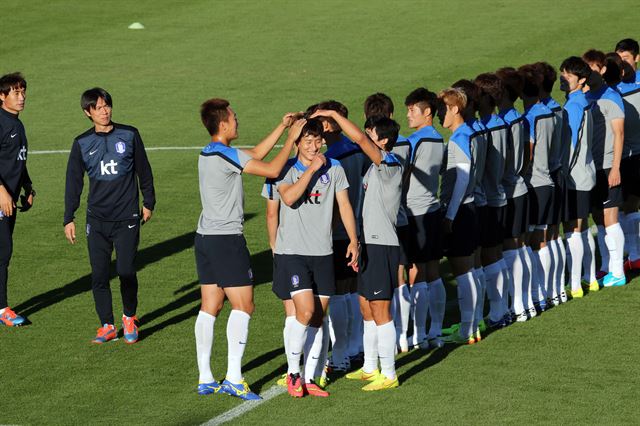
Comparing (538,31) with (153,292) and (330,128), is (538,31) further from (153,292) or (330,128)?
(330,128)

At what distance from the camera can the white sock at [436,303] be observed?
11.9m

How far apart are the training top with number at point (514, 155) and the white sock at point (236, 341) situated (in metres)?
3.44

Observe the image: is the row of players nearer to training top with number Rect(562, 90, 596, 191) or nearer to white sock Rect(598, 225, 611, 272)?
training top with number Rect(562, 90, 596, 191)

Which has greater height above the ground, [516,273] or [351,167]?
[351,167]

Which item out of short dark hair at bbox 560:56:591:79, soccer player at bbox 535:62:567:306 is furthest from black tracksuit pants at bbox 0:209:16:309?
short dark hair at bbox 560:56:591:79

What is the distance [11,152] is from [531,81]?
212 inches

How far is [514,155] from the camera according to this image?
40.8ft

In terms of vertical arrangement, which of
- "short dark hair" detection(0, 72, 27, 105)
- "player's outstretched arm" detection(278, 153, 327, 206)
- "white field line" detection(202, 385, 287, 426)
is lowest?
"white field line" detection(202, 385, 287, 426)

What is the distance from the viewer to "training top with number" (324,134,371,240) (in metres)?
10.8

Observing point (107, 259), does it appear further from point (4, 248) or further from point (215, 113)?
point (215, 113)

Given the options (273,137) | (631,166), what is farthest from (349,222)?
(631,166)

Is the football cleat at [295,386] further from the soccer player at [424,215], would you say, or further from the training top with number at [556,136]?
the training top with number at [556,136]

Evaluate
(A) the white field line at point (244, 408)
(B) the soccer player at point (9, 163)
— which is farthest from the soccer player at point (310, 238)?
(B) the soccer player at point (9, 163)

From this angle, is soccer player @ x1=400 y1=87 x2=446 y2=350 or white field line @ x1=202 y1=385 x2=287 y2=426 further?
soccer player @ x1=400 y1=87 x2=446 y2=350
